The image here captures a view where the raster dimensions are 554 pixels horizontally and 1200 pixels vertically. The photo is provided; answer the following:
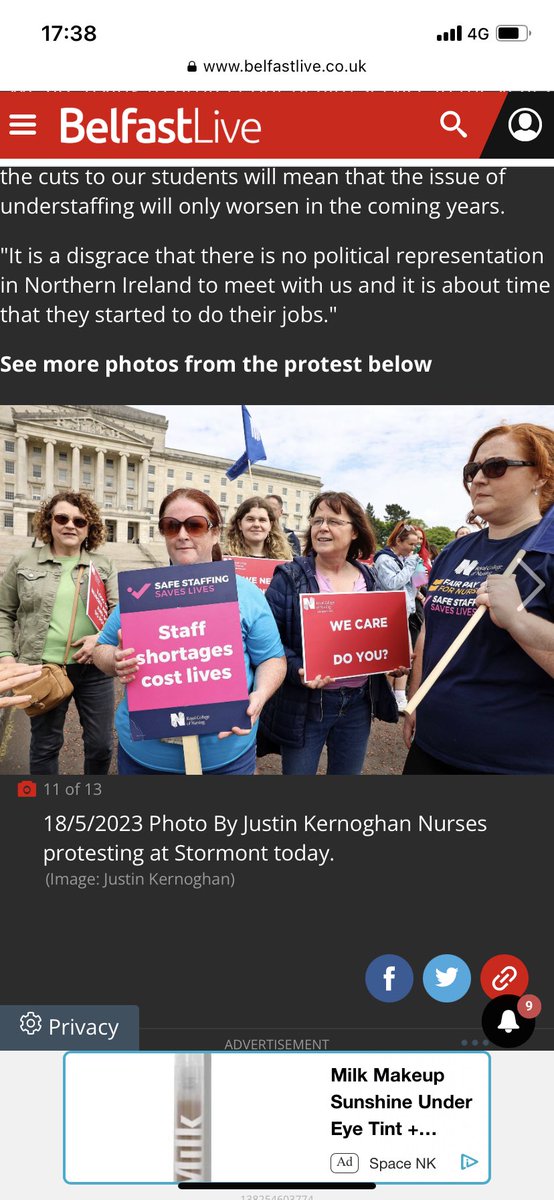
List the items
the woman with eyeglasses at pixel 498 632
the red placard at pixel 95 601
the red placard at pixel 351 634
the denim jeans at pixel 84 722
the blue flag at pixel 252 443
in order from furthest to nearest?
the blue flag at pixel 252 443
the denim jeans at pixel 84 722
the red placard at pixel 95 601
the red placard at pixel 351 634
the woman with eyeglasses at pixel 498 632

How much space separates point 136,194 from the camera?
7.59 ft

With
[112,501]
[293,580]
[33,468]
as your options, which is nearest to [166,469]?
[112,501]

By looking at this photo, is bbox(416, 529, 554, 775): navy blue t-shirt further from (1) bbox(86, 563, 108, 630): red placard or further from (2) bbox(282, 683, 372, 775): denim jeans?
(1) bbox(86, 563, 108, 630): red placard

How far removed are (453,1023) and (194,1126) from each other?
96 cm

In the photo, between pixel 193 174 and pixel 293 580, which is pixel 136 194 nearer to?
pixel 193 174

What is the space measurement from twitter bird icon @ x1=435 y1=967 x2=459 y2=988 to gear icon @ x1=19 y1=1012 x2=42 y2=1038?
1.44m

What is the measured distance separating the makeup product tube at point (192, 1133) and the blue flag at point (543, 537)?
7.05 feet

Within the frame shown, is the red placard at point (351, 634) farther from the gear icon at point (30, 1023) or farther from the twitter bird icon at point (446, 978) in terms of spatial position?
the gear icon at point (30, 1023)

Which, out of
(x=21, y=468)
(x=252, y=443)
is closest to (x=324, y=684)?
(x=252, y=443)

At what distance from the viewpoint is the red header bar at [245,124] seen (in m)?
2.21

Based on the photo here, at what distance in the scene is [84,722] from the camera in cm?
384
